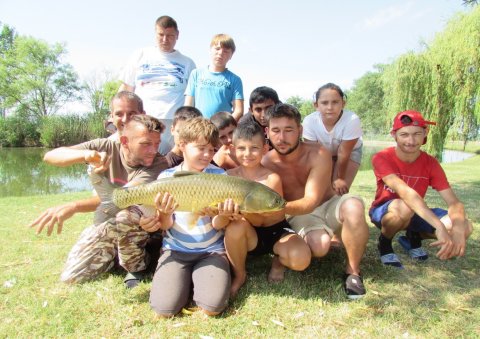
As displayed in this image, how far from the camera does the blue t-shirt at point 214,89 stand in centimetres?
543

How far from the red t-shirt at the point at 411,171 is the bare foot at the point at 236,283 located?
1.92 m

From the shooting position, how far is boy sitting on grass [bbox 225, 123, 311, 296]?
3115 mm

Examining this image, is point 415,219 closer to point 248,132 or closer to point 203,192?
point 248,132

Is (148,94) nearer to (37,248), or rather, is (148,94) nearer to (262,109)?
(262,109)

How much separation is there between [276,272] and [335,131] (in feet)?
6.88

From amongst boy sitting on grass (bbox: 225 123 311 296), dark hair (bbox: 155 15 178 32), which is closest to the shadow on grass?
boy sitting on grass (bbox: 225 123 311 296)

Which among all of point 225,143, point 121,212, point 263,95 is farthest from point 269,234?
point 263,95

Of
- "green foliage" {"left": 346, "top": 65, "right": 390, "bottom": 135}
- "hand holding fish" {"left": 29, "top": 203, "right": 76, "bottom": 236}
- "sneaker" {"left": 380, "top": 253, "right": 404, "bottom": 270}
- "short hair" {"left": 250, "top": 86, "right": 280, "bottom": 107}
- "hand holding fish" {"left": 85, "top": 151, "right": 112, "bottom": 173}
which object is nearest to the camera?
"hand holding fish" {"left": 29, "top": 203, "right": 76, "bottom": 236}

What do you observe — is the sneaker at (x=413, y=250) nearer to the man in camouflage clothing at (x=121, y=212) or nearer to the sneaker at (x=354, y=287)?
the sneaker at (x=354, y=287)

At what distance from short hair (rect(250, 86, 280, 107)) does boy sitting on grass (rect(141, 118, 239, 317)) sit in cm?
163

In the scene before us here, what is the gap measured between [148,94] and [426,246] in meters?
4.64

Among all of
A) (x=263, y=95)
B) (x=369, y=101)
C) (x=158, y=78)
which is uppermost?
(x=369, y=101)

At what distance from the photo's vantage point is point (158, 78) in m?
5.68

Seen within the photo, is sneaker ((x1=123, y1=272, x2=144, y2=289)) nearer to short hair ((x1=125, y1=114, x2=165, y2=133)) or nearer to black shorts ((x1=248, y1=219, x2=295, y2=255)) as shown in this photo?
black shorts ((x1=248, y1=219, x2=295, y2=255))
